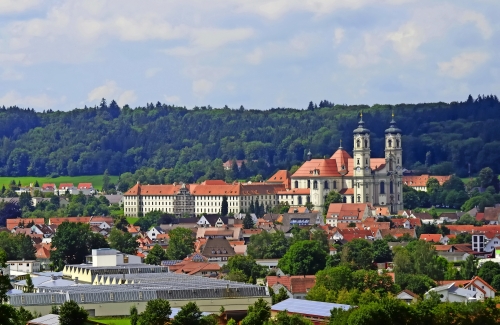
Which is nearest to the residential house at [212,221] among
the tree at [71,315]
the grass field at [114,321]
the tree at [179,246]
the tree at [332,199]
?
the tree at [332,199]

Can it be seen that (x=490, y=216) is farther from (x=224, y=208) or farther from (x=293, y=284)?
(x=293, y=284)

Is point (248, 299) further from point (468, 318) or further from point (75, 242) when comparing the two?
point (75, 242)

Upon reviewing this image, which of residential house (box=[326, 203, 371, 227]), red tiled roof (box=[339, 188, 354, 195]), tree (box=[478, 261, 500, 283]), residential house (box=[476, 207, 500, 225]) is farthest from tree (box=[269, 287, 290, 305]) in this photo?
red tiled roof (box=[339, 188, 354, 195])

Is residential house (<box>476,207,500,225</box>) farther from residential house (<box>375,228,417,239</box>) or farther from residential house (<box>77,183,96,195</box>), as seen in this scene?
residential house (<box>77,183,96,195</box>)

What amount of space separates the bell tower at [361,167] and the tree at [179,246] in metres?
38.3

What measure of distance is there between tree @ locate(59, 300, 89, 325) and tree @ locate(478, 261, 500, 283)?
3133cm

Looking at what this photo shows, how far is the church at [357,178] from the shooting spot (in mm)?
135250

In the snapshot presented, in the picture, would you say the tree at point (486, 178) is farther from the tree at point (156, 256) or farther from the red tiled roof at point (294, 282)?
the red tiled roof at point (294, 282)

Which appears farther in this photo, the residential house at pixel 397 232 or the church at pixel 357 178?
the church at pixel 357 178

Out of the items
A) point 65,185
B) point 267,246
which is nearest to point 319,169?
point 267,246

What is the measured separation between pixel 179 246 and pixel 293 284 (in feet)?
77.3

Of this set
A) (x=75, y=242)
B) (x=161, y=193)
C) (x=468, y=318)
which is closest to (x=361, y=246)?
(x=75, y=242)

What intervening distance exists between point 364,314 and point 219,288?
12891 millimetres

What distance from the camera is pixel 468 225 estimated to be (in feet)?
366
